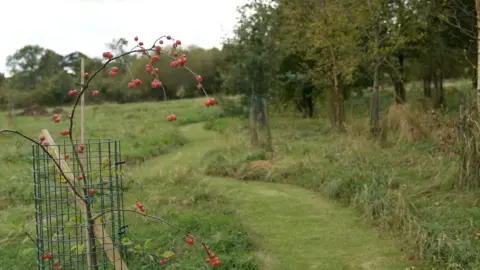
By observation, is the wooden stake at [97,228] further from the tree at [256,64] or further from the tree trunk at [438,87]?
the tree trunk at [438,87]

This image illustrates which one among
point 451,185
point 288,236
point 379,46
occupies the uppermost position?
point 379,46

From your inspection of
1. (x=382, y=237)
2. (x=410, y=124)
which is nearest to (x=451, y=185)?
(x=382, y=237)

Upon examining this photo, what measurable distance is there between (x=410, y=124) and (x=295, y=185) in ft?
11.8

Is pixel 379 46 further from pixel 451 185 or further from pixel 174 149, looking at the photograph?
pixel 451 185

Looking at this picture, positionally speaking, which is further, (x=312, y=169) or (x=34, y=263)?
(x=312, y=169)

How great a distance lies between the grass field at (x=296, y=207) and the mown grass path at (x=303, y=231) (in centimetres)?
1

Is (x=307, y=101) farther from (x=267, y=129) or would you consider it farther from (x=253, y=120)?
(x=267, y=129)

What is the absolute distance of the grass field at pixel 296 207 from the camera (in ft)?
16.9

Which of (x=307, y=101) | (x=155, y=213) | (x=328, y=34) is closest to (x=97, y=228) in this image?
(x=155, y=213)

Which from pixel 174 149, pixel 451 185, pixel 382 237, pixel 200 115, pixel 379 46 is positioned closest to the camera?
pixel 382 237

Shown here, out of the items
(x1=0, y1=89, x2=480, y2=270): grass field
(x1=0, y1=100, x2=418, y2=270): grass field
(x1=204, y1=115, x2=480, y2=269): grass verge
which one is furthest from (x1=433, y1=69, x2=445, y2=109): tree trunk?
(x1=0, y1=100, x2=418, y2=270): grass field

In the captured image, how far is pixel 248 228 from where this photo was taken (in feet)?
20.4

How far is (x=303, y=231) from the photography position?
6.16 m

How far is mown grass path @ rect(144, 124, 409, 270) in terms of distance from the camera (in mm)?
5176
